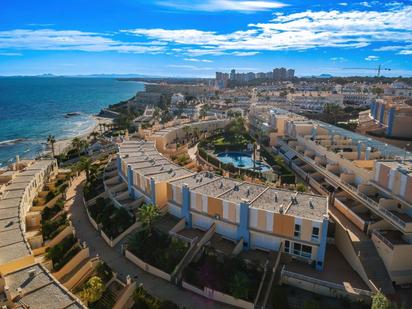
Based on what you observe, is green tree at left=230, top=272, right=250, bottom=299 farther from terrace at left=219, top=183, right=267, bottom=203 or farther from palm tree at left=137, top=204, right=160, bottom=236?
palm tree at left=137, top=204, right=160, bottom=236

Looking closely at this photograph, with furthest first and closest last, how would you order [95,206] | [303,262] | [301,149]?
[301,149] → [95,206] → [303,262]

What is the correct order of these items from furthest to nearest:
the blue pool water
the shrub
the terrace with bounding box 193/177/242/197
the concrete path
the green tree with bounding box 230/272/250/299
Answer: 1. the concrete path
2. the blue pool water
3. the shrub
4. the terrace with bounding box 193/177/242/197
5. the green tree with bounding box 230/272/250/299

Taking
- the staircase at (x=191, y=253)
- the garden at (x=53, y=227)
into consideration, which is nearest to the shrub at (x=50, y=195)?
the garden at (x=53, y=227)

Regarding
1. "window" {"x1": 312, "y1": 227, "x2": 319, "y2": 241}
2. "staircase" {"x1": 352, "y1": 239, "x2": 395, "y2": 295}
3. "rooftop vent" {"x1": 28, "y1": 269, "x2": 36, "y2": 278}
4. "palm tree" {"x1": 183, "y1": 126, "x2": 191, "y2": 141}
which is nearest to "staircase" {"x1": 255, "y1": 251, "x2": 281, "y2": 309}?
"window" {"x1": 312, "y1": 227, "x2": 319, "y2": 241}

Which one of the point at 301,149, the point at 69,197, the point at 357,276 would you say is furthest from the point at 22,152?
the point at 357,276

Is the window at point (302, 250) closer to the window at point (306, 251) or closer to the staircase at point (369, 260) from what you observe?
the window at point (306, 251)

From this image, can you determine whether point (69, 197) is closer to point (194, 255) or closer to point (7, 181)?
point (7, 181)
